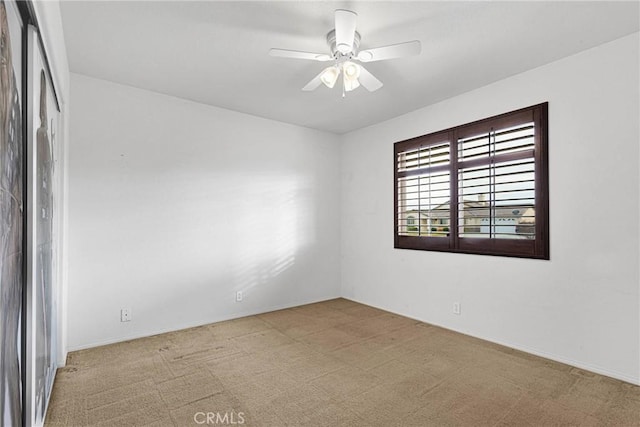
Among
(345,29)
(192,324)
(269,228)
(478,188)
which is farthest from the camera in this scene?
(269,228)

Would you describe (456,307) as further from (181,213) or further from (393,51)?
(181,213)

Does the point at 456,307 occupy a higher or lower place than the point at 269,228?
lower

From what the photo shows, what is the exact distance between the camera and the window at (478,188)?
307 centimetres

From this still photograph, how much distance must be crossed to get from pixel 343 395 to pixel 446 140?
2.91 meters

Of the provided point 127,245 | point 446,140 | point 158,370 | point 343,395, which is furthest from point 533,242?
point 127,245

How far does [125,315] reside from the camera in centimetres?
337

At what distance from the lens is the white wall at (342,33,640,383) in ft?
8.38

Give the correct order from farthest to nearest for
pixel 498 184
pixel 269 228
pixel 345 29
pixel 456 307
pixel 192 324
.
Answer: pixel 269 228 → pixel 192 324 → pixel 456 307 → pixel 498 184 → pixel 345 29

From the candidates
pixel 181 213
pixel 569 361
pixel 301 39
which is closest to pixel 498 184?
pixel 569 361

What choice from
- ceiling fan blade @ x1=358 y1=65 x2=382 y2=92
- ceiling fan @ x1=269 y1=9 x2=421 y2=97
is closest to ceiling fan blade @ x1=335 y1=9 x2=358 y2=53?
ceiling fan @ x1=269 y1=9 x2=421 y2=97

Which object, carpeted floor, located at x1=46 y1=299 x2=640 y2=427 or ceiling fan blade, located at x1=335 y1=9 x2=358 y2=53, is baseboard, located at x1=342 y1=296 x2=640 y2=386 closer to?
carpeted floor, located at x1=46 y1=299 x2=640 y2=427

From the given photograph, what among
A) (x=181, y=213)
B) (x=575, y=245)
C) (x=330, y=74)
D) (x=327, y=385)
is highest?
(x=330, y=74)

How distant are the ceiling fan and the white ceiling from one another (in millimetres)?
178

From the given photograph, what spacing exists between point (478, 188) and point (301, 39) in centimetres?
231
